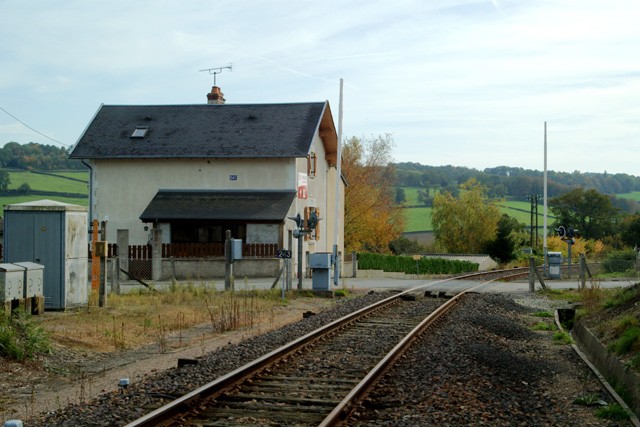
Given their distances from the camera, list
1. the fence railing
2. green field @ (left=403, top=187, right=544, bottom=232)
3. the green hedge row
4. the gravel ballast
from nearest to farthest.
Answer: the gravel ballast
the fence railing
the green hedge row
green field @ (left=403, top=187, right=544, bottom=232)

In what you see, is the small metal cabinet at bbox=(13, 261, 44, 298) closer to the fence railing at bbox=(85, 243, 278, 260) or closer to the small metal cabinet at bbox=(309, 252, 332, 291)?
the small metal cabinet at bbox=(309, 252, 332, 291)

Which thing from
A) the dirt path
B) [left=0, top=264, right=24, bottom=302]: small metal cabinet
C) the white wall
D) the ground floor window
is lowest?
the dirt path

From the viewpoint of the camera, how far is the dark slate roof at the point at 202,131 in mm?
40656

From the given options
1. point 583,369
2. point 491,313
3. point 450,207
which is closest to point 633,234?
point 450,207

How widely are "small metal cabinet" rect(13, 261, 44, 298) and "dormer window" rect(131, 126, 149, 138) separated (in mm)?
26241

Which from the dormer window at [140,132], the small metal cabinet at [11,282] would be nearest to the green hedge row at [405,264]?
the dormer window at [140,132]

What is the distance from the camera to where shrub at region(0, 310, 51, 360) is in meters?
11.8

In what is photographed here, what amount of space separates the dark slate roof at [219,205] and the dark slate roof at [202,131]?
1.79 metres

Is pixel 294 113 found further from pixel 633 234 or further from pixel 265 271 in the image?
pixel 633 234

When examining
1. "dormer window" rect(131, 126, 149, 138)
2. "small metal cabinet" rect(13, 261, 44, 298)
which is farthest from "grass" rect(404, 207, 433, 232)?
"small metal cabinet" rect(13, 261, 44, 298)

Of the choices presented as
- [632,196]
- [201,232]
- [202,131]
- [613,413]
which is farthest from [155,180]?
[632,196]

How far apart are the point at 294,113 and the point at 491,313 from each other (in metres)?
24.3

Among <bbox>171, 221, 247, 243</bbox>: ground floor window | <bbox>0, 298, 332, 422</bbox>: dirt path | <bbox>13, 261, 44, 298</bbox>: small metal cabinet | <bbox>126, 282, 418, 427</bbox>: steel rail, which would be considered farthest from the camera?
<bbox>171, 221, 247, 243</bbox>: ground floor window

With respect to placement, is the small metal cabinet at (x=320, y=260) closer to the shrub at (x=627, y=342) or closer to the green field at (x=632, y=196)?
the shrub at (x=627, y=342)
